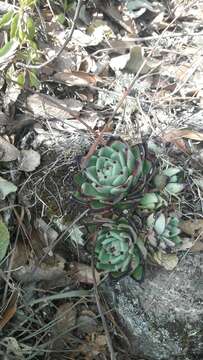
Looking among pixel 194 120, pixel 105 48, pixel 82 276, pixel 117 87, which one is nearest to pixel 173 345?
pixel 82 276

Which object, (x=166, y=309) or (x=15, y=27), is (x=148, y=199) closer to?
(x=166, y=309)

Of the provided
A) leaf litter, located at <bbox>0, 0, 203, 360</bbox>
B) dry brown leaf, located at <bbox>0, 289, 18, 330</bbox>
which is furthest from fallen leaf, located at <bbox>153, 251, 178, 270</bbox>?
dry brown leaf, located at <bbox>0, 289, 18, 330</bbox>

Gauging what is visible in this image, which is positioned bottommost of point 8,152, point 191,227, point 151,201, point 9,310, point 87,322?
point 87,322

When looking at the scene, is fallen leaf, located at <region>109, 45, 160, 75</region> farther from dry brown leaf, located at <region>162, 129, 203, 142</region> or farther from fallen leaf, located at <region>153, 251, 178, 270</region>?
fallen leaf, located at <region>153, 251, 178, 270</region>

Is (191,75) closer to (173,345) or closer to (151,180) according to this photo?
(151,180)

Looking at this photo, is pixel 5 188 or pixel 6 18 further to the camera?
pixel 6 18

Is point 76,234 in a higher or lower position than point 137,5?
lower

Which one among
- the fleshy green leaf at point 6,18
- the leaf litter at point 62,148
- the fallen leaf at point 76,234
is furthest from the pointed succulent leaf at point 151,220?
the fleshy green leaf at point 6,18

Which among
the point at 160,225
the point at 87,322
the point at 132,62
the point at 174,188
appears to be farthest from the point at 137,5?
the point at 87,322
